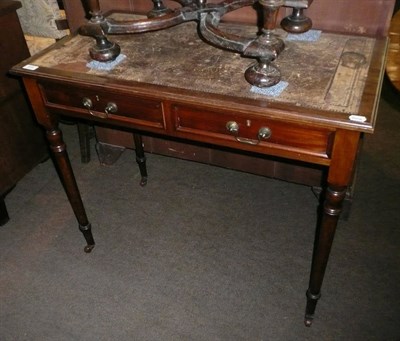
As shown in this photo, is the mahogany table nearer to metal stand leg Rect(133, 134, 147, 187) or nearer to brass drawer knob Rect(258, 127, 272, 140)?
brass drawer knob Rect(258, 127, 272, 140)

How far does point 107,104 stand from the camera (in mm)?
1401

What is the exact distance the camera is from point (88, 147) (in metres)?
2.49

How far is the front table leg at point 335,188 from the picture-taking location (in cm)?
113

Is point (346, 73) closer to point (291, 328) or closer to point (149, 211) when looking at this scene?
point (291, 328)

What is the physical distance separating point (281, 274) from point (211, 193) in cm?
62

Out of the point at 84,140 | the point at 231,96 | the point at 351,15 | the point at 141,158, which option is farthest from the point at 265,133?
the point at 84,140

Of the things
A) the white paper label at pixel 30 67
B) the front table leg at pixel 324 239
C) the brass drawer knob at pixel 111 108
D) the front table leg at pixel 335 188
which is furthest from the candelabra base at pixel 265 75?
the white paper label at pixel 30 67

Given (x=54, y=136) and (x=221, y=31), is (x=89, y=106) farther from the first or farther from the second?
(x=221, y=31)

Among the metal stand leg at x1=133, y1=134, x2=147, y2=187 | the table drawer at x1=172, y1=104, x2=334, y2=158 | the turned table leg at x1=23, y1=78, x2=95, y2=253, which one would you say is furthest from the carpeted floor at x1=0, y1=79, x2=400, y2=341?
the table drawer at x1=172, y1=104, x2=334, y2=158

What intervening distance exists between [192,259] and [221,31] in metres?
1.04

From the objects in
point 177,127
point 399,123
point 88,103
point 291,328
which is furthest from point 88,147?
point 399,123

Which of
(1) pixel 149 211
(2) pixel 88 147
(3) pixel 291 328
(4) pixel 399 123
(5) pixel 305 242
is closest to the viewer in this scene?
(3) pixel 291 328

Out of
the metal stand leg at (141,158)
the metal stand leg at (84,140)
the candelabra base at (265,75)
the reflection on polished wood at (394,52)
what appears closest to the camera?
the candelabra base at (265,75)

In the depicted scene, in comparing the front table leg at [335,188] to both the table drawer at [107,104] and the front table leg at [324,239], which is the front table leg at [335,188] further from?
the table drawer at [107,104]
